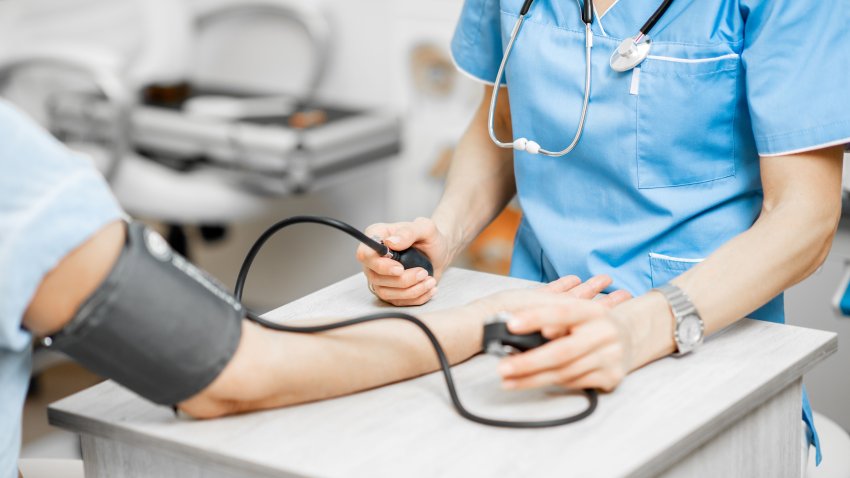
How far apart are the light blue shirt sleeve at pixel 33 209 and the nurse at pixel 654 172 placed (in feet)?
1.25

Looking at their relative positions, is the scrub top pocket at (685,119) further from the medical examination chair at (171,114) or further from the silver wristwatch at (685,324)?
the medical examination chair at (171,114)

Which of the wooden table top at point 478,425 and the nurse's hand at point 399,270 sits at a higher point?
the nurse's hand at point 399,270

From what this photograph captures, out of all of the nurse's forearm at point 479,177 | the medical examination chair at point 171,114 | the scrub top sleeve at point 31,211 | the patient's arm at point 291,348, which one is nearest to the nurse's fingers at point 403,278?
the patient's arm at point 291,348

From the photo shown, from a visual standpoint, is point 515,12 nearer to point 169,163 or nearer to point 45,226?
point 45,226

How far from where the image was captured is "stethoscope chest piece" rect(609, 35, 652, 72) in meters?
1.25

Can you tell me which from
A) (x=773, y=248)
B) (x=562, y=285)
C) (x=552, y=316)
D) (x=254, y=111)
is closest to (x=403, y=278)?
(x=562, y=285)

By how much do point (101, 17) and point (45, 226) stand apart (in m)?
2.46

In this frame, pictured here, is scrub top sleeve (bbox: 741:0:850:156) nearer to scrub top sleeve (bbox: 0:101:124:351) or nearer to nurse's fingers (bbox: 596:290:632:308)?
nurse's fingers (bbox: 596:290:632:308)

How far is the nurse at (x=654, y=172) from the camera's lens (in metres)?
1.10

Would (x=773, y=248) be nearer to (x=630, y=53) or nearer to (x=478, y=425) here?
(x=630, y=53)

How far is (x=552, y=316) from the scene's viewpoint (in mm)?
969

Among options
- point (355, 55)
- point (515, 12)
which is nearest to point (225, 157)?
point (355, 55)

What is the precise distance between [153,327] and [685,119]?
66 cm

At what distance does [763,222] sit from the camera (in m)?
1.17
